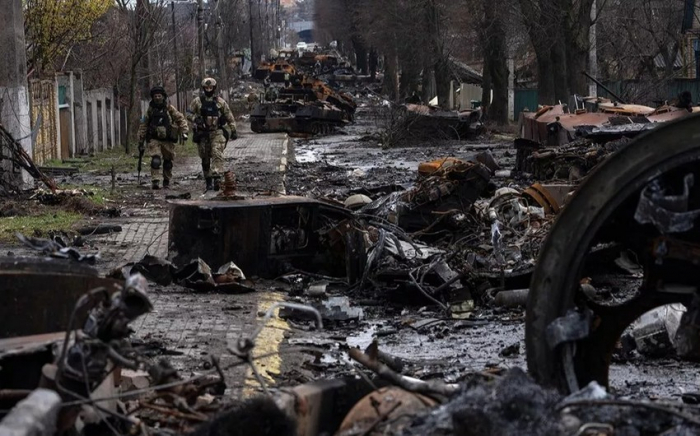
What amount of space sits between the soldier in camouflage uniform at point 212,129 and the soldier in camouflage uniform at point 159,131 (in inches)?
31.6

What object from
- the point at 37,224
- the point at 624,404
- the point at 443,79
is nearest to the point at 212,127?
the point at 37,224

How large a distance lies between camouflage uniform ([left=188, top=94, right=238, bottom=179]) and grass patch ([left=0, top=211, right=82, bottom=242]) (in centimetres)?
373

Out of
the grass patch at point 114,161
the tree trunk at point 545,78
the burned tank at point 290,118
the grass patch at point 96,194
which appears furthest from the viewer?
the burned tank at point 290,118

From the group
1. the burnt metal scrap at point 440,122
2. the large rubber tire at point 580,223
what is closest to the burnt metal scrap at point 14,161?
the large rubber tire at point 580,223

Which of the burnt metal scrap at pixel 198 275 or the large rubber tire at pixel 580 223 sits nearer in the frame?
the large rubber tire at pixel 580 223

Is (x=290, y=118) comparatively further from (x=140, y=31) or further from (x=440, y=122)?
(x=140, y=31)

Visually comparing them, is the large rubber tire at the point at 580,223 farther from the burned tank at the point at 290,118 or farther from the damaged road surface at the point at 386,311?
the burned tank at the point at 290,118

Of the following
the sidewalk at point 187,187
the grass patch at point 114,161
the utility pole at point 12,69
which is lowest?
the sidewalk at point 187,187

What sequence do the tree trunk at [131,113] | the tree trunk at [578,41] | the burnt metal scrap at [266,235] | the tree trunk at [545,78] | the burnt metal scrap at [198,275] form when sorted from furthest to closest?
the tree trunk at [545,78]
the tree trunk at [578,41]
the tree trunk at [131,113]
the burnt metal scrap at [266,235]
the burnt metal scrap at [198,275]

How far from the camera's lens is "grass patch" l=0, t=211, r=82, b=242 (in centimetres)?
1465

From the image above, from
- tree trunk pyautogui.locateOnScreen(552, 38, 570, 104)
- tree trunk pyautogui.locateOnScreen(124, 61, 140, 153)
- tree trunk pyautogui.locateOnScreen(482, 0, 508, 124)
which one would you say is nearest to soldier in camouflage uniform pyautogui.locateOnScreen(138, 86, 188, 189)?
tree trunk pyautogui.locateOnScreen(124, 61, 140, 153)

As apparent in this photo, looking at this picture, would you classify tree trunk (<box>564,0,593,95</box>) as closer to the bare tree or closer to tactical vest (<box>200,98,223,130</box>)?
the bare tree

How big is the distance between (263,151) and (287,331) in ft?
76.8

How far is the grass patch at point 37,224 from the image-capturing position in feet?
48.1
